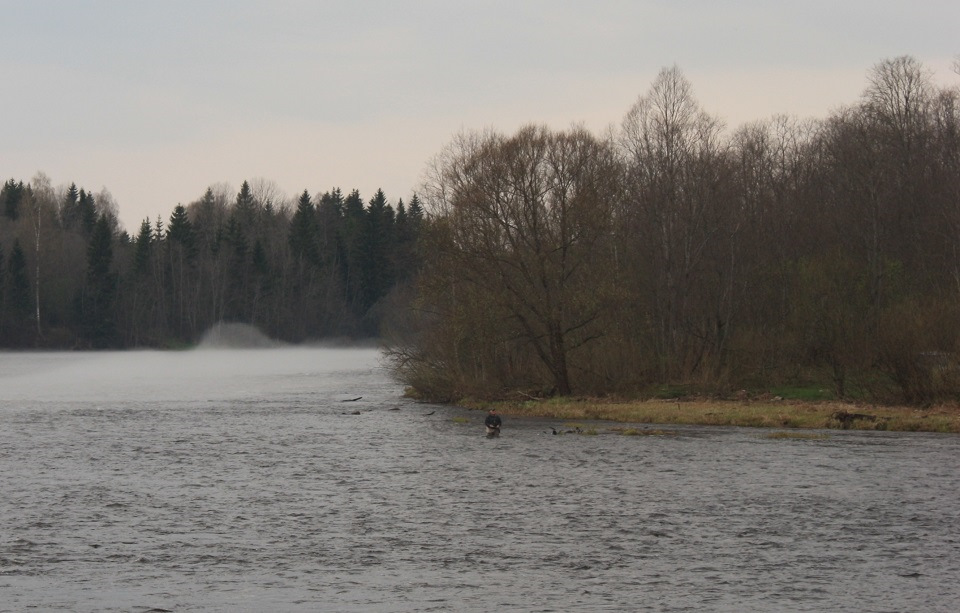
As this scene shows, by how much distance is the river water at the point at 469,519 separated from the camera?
17812mm

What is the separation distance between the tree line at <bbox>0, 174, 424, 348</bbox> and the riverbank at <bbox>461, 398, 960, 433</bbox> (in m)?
83.1

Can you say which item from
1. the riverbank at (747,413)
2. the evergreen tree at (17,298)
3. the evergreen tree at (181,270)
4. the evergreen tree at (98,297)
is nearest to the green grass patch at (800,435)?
the riverbank at (747,413)

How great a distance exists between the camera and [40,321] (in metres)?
142

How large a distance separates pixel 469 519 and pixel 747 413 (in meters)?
23.9

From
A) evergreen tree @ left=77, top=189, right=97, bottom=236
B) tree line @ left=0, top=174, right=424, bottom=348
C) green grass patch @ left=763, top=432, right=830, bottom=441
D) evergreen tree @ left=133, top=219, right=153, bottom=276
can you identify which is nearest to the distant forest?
green grass patch @ left=763, top=432, right=830, bottom=441

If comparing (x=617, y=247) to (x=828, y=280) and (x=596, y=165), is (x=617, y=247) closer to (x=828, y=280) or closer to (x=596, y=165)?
(x=596, y=165)

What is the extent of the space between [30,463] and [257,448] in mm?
7692

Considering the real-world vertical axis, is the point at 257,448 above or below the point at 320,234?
below

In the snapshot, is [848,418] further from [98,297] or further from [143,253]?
[143,253]

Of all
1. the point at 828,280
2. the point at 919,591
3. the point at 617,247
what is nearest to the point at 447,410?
the point at 617,247

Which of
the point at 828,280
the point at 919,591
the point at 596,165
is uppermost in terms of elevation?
the point at 596,165

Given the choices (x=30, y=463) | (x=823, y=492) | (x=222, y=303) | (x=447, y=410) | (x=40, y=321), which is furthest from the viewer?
(x=222, y=303)

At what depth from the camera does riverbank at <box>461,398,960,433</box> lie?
40.9 m

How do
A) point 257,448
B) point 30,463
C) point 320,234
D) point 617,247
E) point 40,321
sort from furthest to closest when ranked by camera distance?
1. point 320,234
2. point 40,321
3. point 617,247
4. point 257,448
5. point 30,463
